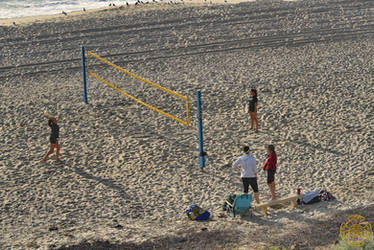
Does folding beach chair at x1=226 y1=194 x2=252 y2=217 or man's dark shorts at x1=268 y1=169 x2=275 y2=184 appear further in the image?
man's dark shorts at x1=268 y1=169 x2=275 y2=184

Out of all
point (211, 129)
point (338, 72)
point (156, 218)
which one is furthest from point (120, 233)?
point (338, 72)

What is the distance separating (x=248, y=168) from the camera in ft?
33.8

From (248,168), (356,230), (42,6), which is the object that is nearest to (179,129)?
(248,168)

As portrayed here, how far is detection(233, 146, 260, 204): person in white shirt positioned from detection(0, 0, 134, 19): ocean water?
3041cm

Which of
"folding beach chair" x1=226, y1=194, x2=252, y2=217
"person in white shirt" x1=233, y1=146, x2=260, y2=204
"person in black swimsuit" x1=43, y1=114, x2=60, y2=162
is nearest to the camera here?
"folding beach chair" x1=226, y1=194, x2=252, y2=217

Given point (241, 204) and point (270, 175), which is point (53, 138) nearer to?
point (241, 204)

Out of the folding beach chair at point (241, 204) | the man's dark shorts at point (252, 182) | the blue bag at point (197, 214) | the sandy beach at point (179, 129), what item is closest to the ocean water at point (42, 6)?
the sandy beach at point (179, 129)

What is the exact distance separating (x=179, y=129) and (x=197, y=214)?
14.2 ft

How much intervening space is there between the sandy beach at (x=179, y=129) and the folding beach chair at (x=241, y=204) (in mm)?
136

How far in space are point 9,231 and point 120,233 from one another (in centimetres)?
181

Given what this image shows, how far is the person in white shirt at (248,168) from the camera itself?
33.7 feet

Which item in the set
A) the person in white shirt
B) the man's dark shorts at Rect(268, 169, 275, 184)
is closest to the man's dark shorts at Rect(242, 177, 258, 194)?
the person in white shirt

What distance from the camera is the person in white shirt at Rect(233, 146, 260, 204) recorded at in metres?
10.3

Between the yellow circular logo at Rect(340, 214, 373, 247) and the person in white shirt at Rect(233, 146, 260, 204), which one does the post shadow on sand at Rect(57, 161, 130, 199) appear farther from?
the yellow circular logo at Rect(340, 214, 373, 247)
